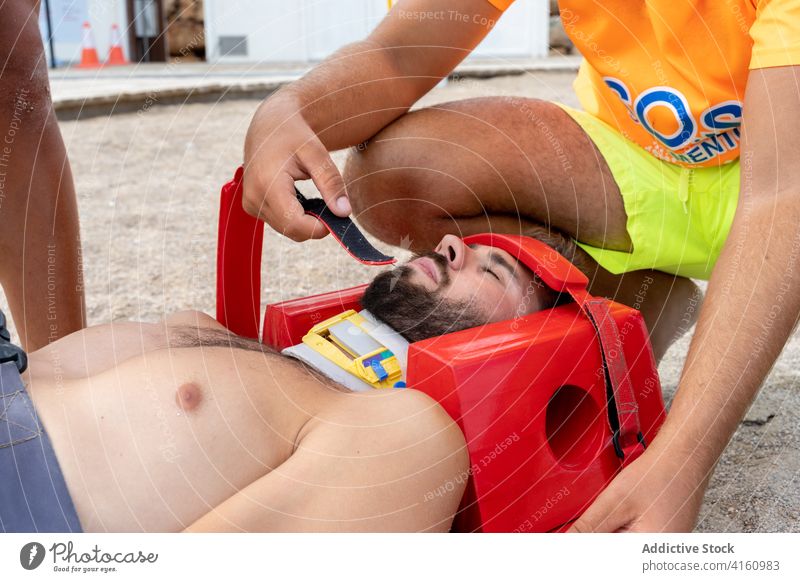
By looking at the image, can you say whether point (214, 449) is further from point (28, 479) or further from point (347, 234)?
point (347, 234)

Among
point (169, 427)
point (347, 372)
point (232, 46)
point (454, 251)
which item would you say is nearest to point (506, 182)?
point (454, 251)

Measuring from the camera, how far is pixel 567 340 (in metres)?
1.03

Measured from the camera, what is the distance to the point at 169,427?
88 cm

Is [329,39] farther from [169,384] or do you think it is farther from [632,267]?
[169,384]

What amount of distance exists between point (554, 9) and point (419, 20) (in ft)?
21.0

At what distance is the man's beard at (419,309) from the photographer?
1.16 metres

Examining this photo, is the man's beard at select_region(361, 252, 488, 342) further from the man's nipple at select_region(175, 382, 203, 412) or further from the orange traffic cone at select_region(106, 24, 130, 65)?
the orange traffic cone at select_region(106, 24, 130, 65)

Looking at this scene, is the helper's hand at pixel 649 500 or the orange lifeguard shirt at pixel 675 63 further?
the orange lifeguard shirt at pixel 675 63

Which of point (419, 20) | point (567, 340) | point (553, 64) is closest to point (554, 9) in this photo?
point (553, 64)

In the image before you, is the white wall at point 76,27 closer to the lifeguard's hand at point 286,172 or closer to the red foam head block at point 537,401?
the lifeguard's hand at point 286,172

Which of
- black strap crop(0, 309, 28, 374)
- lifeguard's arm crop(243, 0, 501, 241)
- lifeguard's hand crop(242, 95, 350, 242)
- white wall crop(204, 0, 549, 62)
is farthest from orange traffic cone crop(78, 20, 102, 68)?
black strap crop(0, 309, 28, 374)

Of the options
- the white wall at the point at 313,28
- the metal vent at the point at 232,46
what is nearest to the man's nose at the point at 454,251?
the white wall at the point at 313,28

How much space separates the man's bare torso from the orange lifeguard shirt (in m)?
0.70

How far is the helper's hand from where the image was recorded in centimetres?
75
